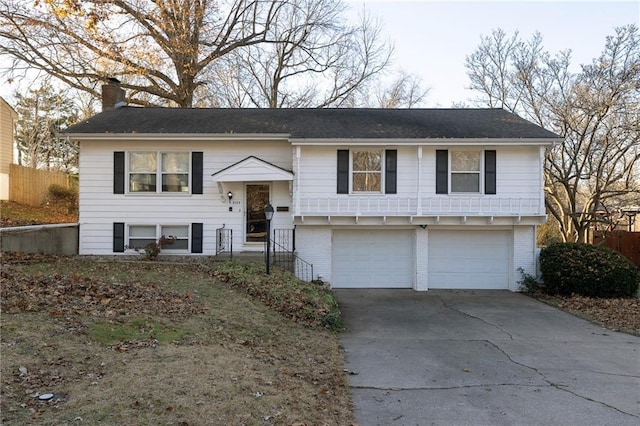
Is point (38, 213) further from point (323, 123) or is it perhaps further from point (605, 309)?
point (605, 309)

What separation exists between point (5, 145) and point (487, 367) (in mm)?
26488

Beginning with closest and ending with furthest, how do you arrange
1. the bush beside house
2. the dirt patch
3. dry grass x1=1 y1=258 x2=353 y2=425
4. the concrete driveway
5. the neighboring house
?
1. dry grass x1=1 y1=258 x2=353 y2=425
2. the concrete driveway
3. the dirt patch
4. the bush beside house
5. the neighboring house

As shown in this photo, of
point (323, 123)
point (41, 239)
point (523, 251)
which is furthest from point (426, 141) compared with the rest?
point (41, 239)

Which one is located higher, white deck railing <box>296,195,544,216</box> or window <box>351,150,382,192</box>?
window <box>351,150,382,192</box>

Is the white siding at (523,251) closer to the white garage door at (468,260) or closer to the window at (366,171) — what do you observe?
the white garage door at (468,260)

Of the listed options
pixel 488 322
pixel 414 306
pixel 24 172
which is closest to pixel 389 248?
pixel 414 306

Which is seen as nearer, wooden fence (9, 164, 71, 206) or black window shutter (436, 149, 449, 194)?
black window shutter (436, 149, 449, 194)

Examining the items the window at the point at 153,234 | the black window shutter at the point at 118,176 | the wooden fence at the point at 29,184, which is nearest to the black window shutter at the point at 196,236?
the window at the point at 153,234

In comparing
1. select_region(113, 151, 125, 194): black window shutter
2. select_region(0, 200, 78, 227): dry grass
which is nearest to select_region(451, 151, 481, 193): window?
select_region(113, 151, 125, 194): black window shutter

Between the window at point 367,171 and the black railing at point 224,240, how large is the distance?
4284 millimetres

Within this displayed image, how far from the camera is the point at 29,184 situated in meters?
22.3

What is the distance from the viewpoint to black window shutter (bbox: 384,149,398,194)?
45.1 ft

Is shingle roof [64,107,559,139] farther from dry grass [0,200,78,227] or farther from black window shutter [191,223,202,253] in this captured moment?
dry grass [0,200,78,227]

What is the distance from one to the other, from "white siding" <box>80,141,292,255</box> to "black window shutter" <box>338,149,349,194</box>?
6.22ft
